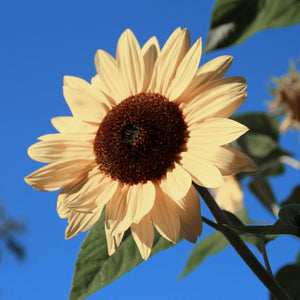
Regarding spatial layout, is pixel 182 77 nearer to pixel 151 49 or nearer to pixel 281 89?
pixel 151 49

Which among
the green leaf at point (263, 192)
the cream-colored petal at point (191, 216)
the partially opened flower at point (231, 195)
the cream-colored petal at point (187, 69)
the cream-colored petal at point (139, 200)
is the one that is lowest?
the green leaf at point (263, 192)

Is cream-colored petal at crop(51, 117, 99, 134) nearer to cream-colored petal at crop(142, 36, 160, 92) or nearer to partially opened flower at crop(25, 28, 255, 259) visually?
partially opened flower at crop(25, 28, 255, 259)

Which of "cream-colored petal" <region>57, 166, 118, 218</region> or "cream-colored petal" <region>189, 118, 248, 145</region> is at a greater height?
"cream-colored petal" <region>57, 166, 118, 218</region>

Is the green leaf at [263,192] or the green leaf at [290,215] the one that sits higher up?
the green leaf at [290,215]

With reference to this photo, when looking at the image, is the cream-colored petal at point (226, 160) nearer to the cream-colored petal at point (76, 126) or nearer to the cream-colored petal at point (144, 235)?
the cream-colored petal at point (144, 235)

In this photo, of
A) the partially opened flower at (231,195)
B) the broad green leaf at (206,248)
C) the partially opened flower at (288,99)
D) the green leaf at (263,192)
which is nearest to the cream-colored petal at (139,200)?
the broad green leaf at (206,248)

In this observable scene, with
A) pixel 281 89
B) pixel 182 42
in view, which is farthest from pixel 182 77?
pixel 281 89

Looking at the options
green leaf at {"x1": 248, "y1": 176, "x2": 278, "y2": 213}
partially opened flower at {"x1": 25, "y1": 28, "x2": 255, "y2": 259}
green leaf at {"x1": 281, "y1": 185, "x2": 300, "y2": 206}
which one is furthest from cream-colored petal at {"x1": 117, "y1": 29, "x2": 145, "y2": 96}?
green leaf at {"x1": 248, "y1": 176, "x2": 278, "y2": 213}
